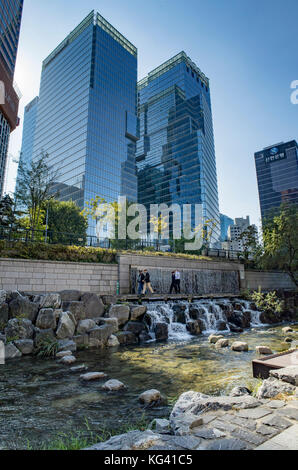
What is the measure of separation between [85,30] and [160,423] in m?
132

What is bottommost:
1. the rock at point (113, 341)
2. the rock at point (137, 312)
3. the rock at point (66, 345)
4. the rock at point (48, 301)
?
the rock at point (113, 341)

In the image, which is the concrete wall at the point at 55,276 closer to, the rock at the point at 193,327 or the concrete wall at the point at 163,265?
the concrete wall at the point at 163,265

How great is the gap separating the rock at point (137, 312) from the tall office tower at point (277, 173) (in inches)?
5191

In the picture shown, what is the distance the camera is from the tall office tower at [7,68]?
44531 millimetres

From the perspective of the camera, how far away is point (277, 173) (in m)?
139

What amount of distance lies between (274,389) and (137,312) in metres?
9.26

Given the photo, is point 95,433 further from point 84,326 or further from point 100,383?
point 84,326

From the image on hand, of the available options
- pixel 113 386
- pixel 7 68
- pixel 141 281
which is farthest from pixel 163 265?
pixel 7 68

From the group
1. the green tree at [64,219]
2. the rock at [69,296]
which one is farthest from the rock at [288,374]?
the green tree at [64,219]

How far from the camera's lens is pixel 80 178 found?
284 feet

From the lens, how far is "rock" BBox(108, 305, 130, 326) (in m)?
12.0
